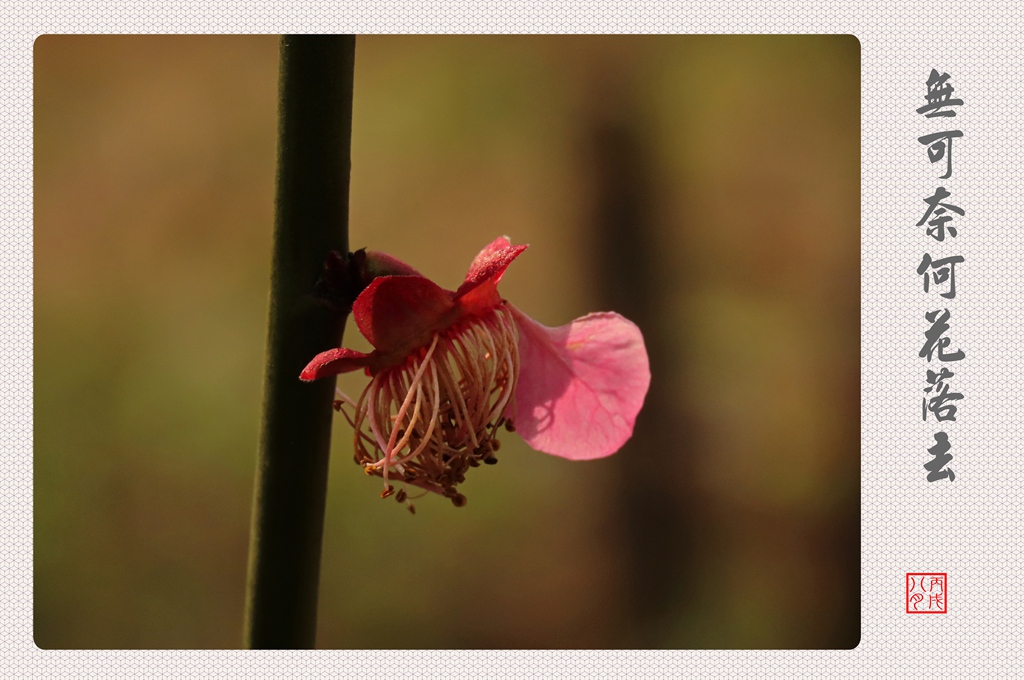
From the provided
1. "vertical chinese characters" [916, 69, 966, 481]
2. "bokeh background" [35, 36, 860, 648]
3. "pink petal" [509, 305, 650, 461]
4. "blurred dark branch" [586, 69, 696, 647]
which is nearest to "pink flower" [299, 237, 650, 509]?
"pink petal" [509, 305, 650, 461]

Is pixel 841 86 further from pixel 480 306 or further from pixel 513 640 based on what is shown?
pixel 480 306

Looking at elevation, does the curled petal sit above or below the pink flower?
above

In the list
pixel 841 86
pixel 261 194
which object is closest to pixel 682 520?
pixel 841 86

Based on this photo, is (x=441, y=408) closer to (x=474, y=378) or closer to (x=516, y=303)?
(x=474, y=378)

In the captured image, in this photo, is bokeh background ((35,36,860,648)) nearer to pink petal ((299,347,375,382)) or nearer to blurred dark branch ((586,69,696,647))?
blurred dark branch ((586,69,696,647))
